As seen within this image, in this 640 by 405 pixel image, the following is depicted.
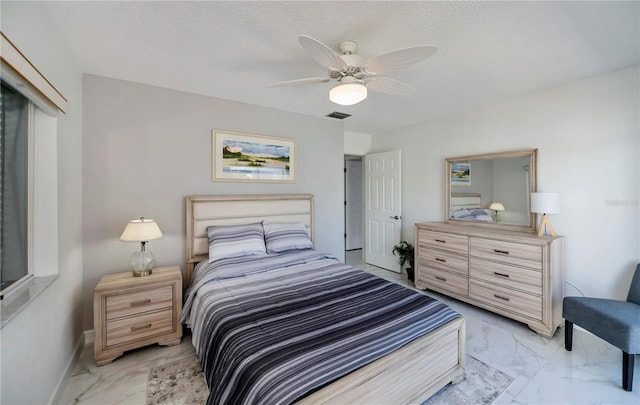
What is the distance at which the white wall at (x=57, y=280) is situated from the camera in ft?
3.95

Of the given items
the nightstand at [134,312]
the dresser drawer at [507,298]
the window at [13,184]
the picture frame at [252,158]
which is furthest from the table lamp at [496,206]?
the window at [13,184]

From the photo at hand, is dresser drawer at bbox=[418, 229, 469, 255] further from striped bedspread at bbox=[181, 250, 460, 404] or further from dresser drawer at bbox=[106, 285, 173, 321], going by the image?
dresser drawer at bbox=[106, 285, 173, 321]

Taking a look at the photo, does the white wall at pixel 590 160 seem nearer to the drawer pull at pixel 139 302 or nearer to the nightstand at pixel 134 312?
the nightstand at pixel 134 312

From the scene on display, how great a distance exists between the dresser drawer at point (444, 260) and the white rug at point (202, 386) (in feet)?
3.87

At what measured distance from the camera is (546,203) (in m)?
2.55

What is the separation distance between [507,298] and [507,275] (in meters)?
0.24

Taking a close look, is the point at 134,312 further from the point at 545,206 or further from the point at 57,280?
the point at 545,206

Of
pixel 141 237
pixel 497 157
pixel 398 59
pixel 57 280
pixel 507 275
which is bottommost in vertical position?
pixel 507 275

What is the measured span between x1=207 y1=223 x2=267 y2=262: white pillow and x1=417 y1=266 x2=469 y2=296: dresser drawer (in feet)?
7.19

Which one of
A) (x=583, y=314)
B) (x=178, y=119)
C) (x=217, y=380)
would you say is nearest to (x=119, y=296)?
(x=217, y=380)

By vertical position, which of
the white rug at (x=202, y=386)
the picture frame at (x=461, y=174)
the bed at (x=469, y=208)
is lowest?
the white rug at (x=202, y=386)

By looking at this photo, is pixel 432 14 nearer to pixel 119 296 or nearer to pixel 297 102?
pixel 297 102

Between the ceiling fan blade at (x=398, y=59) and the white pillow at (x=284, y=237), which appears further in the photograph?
the white pillow at (x=284, y=237)

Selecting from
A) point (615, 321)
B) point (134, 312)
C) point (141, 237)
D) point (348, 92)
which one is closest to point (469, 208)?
point (615, 321)
